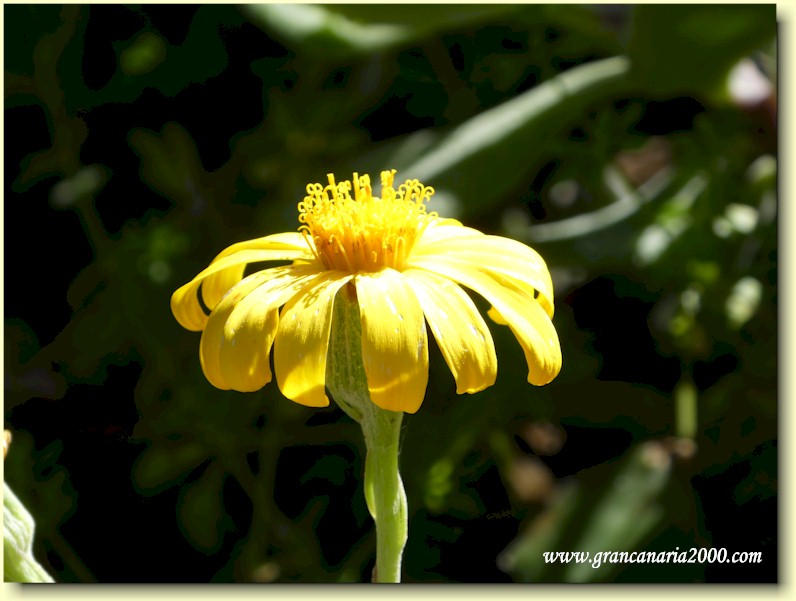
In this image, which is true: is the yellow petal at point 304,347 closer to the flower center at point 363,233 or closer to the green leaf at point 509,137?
Result: the flower center at point 363,233

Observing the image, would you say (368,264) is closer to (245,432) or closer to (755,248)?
(245,432)

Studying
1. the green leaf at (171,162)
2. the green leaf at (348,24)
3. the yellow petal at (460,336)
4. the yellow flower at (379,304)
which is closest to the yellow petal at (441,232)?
the yellow flower at (379,304)

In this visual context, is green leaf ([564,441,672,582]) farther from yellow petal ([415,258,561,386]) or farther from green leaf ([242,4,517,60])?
green leaf ([242,4,517,60])

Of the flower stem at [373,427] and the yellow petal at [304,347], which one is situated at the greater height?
the yellow petal at [304,347]

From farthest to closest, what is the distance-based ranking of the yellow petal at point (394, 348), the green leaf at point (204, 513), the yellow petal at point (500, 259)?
the green leaf at point (204, 513) → the yellow petal at point (500, 259) → the yellow petal at point (394, 348)

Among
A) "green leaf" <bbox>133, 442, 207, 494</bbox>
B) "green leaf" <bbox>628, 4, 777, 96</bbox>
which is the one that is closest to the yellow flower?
"green leaf" <bbox>133, 442, 207, 494</bbox>

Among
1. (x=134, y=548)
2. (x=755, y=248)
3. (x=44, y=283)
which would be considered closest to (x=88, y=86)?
(x=44, y=283)

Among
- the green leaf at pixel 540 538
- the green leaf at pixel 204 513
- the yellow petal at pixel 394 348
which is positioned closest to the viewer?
the yellow petal at pixel 394 348
